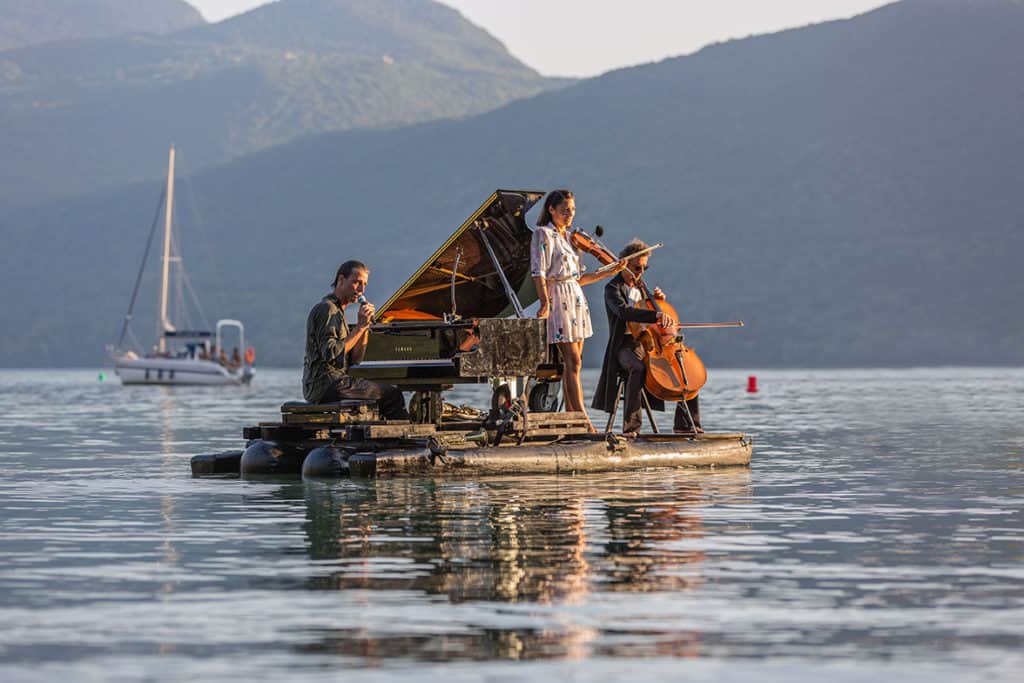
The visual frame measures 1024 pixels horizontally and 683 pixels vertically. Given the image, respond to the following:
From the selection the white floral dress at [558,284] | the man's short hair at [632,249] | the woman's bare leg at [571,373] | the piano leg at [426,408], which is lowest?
the piano leg at [426,408]

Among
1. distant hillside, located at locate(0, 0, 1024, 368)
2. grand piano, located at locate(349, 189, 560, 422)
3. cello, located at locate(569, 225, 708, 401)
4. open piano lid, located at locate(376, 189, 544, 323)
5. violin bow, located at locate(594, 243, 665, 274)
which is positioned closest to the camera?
grand piano, located at locate(349, 189, 560, 422)

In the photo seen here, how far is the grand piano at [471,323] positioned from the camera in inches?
688

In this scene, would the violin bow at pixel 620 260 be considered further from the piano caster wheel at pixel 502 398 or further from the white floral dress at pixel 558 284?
the piano caster wheel at pixel 502 398

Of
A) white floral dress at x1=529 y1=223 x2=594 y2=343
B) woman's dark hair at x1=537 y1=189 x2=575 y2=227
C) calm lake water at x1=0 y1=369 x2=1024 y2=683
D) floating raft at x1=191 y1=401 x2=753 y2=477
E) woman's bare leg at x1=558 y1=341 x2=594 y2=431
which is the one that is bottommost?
calm lake water at x1=0 y1=369 x2=1024 y2=683

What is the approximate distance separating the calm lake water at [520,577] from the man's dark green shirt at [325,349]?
3.11 feet

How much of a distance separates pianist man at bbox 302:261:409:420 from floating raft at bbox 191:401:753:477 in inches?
6.6

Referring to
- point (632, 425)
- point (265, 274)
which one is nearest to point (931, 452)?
point (632, 425)

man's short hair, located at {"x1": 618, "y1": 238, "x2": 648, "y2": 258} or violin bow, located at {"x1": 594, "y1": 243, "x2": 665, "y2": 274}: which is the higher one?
man's short hair, located at {"x1": 618, "y1": 238, "x2": 648, "y2": 258}

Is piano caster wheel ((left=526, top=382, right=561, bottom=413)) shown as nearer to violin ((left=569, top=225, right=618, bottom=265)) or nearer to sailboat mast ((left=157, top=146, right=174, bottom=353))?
violin ((left=569, top=225, right=618, bottom=265))

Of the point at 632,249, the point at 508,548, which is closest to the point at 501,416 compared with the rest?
the point at 632,249

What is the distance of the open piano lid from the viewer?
1942 centimetres

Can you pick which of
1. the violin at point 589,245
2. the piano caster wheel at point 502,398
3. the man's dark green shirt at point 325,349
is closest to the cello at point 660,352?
the violin at point 589,245

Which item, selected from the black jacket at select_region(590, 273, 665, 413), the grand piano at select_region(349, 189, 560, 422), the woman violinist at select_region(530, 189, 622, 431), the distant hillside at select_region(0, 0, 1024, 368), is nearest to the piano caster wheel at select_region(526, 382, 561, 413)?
the grand piano at select_region(349, 189, 560, 422)

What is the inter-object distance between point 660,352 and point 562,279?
1.19 metres
